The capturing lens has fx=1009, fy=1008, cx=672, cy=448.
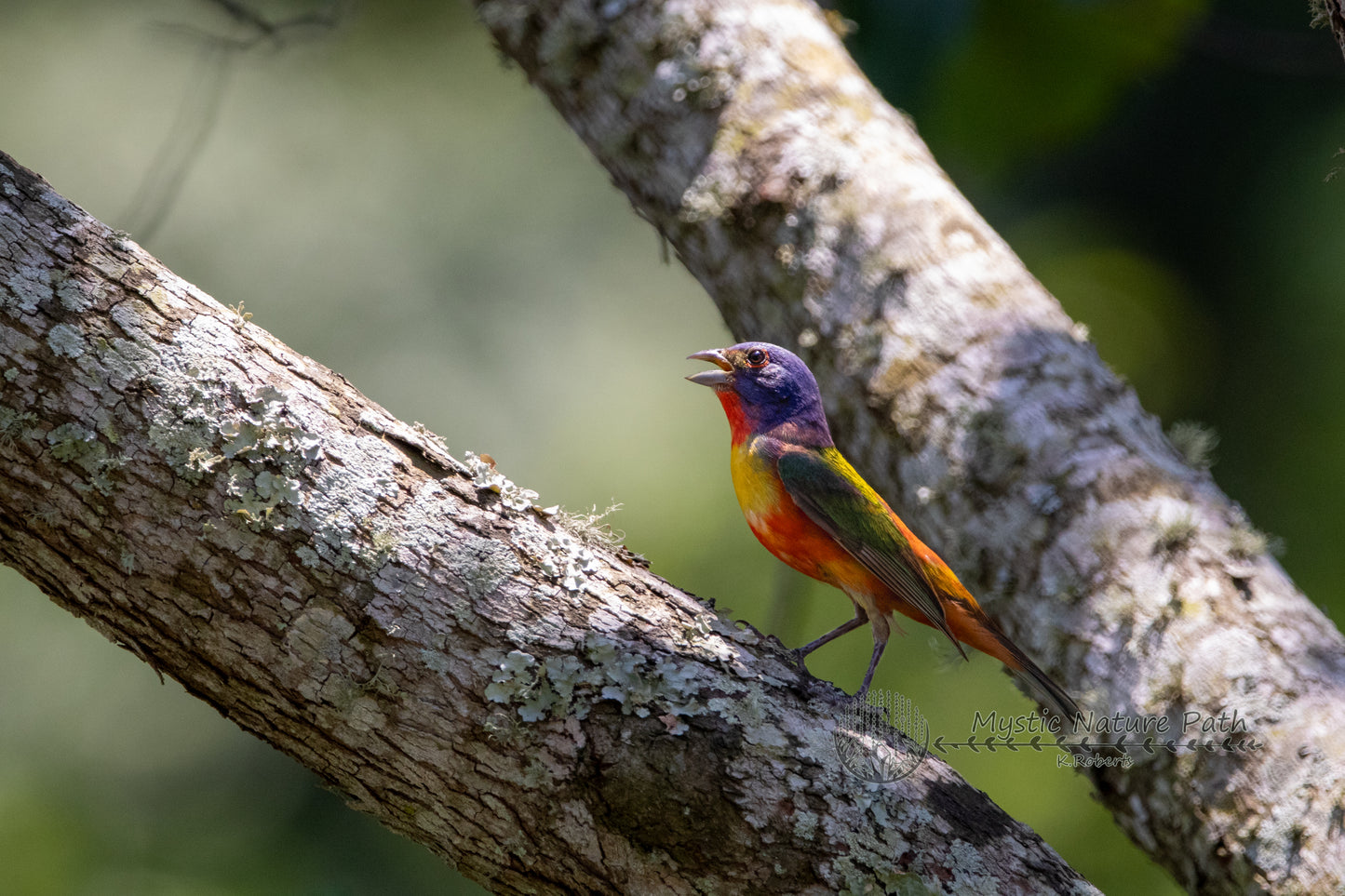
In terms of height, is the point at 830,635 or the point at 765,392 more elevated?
the point at 765,392

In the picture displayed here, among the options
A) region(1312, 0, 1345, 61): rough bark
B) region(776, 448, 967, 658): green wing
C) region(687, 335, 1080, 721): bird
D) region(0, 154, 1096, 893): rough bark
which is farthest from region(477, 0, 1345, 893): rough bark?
region(1312, 0, 1345, 61): rough bark

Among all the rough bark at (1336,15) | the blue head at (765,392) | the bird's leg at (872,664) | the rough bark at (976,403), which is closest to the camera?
the rough bark at (1336,15)

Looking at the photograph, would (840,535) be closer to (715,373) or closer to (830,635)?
(830,635)

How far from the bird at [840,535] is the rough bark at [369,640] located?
31cm

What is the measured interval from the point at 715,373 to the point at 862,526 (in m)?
0.54

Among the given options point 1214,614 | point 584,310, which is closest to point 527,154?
point 584,310

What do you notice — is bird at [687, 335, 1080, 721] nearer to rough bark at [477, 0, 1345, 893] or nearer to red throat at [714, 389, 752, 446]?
red throat at [714, 389, 752, 446]

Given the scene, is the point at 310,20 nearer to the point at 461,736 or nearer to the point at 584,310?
the point at 461,736

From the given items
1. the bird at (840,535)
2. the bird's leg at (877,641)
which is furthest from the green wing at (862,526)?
the bird's leg at (877,641)

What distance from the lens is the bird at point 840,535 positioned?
2158 millimetres

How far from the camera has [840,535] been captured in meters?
2.16

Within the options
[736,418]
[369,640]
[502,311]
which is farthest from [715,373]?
[502,311]

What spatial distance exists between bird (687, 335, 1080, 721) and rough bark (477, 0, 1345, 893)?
572 millimetres

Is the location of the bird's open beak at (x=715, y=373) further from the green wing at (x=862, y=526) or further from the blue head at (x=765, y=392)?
the green wing at (x=862, y=526)
